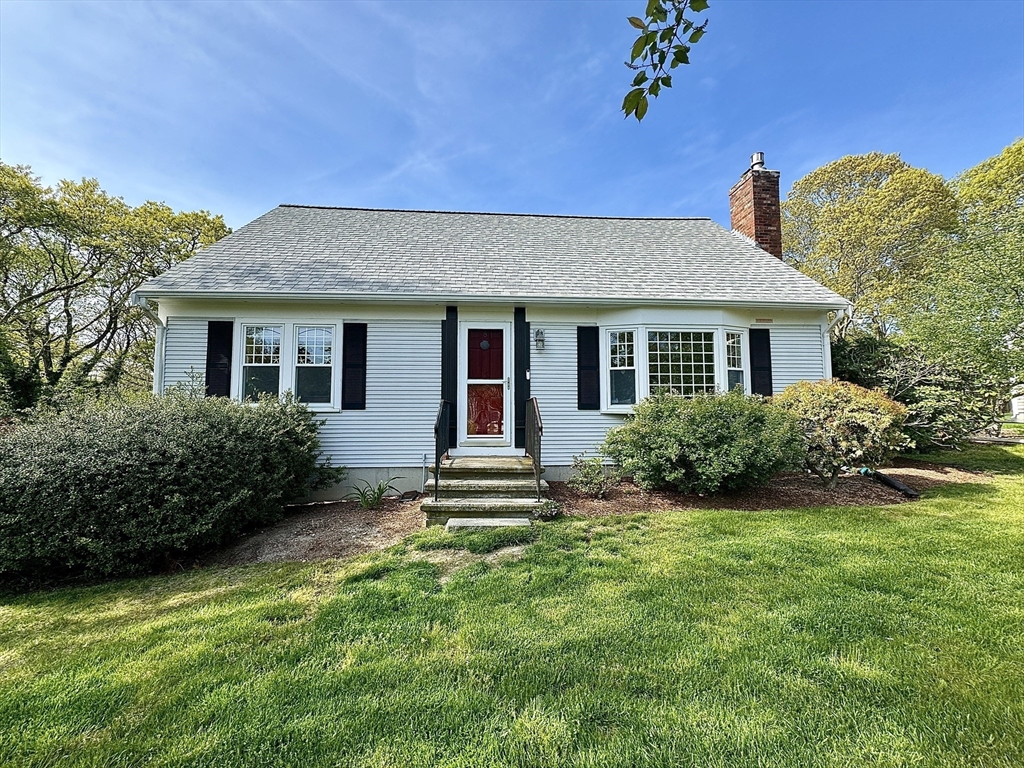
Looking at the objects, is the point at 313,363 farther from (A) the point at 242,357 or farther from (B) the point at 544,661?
(B) the point at 544,661

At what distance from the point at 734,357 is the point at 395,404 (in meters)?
6.11

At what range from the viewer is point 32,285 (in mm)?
12914

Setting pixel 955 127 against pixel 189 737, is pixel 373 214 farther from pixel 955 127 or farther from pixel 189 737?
Result: pixel 955 127

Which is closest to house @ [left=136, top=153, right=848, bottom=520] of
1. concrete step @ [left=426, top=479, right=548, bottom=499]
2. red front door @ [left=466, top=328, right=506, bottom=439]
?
red front door @ [left=466, top=328, right=506, bottom=439]

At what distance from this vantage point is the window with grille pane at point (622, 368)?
7570 mm

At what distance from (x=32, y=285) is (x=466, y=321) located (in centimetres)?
1469

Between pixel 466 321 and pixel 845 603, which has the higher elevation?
pixel 466 321

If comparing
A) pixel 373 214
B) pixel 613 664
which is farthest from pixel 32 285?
pixel 613 664

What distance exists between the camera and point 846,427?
6.15m

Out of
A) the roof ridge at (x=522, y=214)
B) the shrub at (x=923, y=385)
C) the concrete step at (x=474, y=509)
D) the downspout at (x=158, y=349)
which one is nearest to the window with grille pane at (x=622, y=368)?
the concrete step at (x=474, y=509)

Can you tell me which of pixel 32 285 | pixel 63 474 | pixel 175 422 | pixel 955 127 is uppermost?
pixel 955 127

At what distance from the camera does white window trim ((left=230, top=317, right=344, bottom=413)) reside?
7.14 meters

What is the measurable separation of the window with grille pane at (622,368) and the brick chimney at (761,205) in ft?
16.1

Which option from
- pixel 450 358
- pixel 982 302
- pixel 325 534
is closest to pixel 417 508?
pixel 325 534
